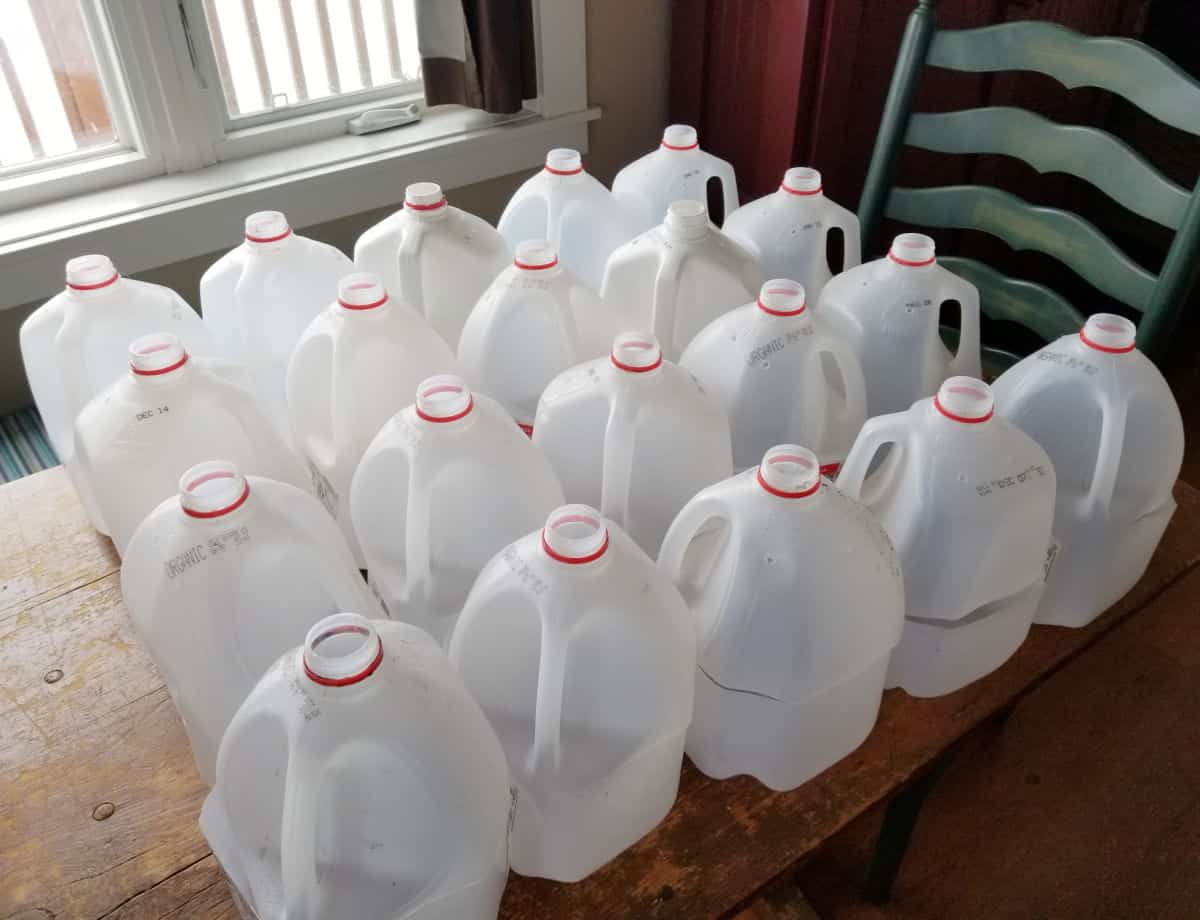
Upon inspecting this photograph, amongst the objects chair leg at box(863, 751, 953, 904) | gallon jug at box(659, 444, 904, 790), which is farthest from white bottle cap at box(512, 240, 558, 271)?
chair leg at box(863, 751, 953, 904)

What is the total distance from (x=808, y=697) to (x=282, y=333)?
610mm

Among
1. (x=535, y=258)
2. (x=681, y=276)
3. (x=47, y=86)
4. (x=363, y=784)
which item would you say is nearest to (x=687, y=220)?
(x=681, y=276)

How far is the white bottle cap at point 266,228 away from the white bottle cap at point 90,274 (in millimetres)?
130

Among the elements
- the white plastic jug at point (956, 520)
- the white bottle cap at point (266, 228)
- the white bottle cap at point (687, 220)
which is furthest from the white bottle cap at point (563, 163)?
the white plastic jug at point (956, 520)

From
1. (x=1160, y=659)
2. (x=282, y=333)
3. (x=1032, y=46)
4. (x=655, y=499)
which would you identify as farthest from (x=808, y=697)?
(x=1160, y=659)

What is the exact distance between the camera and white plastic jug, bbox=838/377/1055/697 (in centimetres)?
69

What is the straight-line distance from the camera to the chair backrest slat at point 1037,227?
1122 mm

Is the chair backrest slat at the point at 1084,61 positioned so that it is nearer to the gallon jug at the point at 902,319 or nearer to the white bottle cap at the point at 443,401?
the gallon jug at the point at 902,319

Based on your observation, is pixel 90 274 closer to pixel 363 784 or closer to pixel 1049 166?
pixel 363 784

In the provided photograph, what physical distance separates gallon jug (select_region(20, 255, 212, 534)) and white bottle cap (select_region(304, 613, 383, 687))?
46 centimetres

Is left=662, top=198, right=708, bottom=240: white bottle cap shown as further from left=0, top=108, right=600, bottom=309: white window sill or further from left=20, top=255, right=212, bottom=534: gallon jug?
left=0, top=108, right=600, bottom=309: white window sill

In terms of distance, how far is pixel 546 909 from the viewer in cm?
62

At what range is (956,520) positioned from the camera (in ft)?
2.27

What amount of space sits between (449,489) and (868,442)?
0.32 metres
